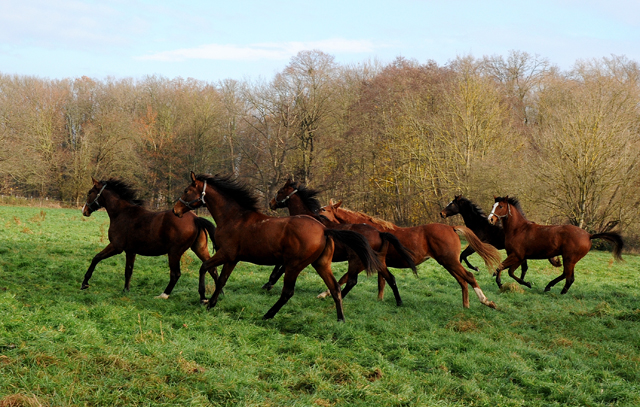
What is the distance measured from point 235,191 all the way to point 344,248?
2311mm

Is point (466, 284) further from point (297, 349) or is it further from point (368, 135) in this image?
point (368, 135)

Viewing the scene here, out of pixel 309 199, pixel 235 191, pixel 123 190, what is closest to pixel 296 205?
pixel 309 199

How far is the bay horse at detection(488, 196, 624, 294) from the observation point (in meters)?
11.1

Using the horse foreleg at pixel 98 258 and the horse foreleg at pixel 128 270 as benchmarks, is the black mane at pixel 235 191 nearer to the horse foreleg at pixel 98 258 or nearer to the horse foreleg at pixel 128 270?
the horse foreleg at pixel 128 270

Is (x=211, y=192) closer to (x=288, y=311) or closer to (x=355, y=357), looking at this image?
(x=288, y=311)

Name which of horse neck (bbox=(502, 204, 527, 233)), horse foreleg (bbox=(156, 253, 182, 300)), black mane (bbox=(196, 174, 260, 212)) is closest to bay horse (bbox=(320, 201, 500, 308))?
horse neck (bbox=(502, 204, 527, 233))

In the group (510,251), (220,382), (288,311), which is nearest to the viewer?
(220,382)

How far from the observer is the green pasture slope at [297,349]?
4.41 metres

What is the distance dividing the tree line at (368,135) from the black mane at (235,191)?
20.6m

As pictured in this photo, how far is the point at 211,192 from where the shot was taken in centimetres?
812

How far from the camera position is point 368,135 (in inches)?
1284

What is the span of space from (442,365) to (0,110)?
40647 mm

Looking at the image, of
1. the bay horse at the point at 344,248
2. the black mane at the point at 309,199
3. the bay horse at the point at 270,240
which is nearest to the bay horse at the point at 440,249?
the bay horse at the point at 344,248

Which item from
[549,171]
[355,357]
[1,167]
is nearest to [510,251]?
[355,357]
